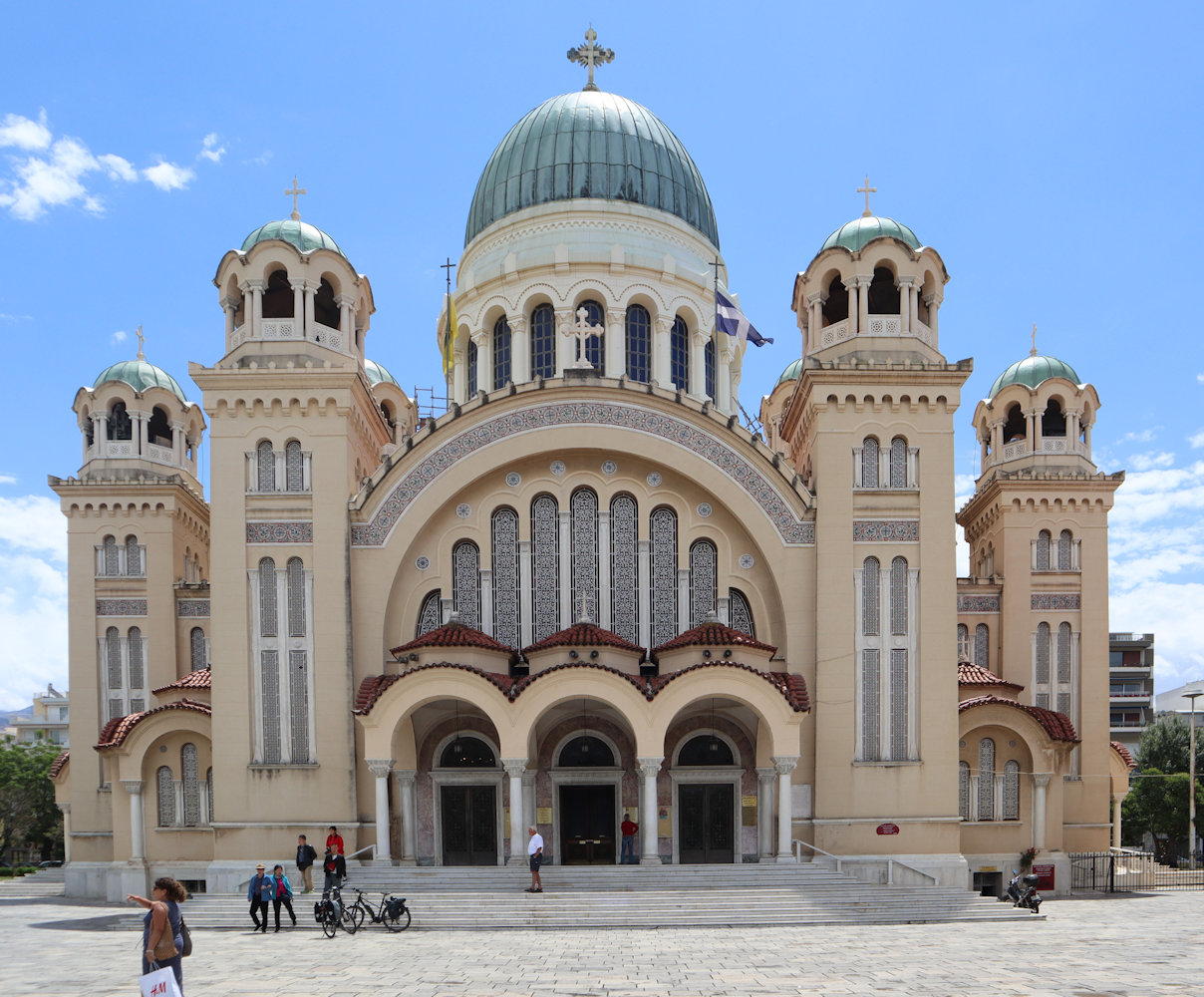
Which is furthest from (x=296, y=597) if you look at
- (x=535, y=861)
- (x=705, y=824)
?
(x=705, y=824)

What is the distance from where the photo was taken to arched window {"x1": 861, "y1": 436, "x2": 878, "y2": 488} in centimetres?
3164

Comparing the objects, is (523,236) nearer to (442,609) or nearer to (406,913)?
(442,609)

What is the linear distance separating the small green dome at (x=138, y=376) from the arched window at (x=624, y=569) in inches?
649

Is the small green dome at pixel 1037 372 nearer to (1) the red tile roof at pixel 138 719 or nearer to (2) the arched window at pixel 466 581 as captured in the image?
(2) the arched window at pixel 466 581

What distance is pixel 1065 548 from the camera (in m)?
38.5

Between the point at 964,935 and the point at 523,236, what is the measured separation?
24380 mm

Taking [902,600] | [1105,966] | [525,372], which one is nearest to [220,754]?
[525,372]

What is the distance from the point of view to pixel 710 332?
129ft

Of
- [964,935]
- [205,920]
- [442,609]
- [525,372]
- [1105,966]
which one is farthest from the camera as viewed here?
[525,372]

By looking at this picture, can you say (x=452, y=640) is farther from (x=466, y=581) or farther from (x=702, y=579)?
(x=702, y=579)

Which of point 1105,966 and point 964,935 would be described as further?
point 964,935

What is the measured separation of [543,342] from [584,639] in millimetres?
11854

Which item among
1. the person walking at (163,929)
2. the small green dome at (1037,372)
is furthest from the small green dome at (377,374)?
the person walking at (163,929)

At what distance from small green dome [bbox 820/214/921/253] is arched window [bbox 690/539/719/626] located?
341 inches
